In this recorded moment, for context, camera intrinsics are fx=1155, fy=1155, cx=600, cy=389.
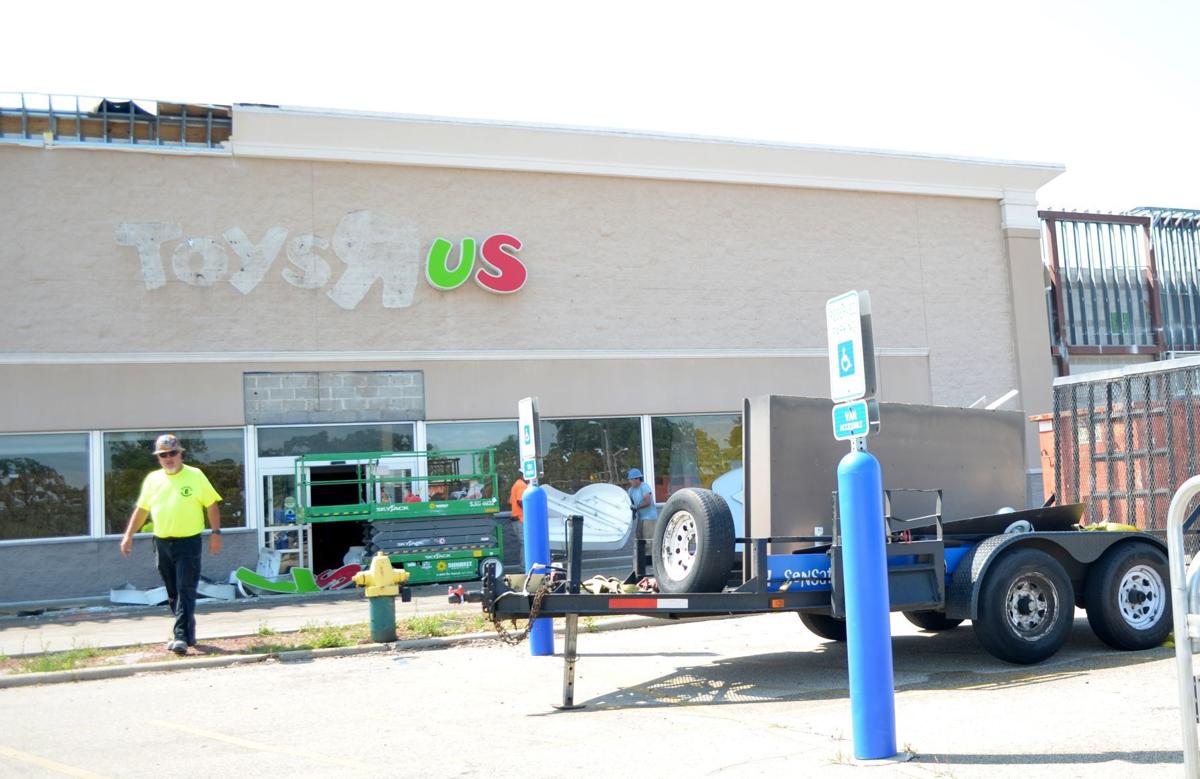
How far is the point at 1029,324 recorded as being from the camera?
2631 centimetres

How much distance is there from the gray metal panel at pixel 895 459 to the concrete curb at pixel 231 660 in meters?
1.79

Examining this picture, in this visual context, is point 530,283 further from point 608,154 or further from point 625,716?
point 625,716

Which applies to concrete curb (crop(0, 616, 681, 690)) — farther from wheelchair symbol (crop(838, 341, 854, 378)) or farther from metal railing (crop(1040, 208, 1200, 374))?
metal railing (crop(1040, 208, 1200, 374))

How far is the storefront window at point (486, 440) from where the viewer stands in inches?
842

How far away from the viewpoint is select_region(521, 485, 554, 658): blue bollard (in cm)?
1041

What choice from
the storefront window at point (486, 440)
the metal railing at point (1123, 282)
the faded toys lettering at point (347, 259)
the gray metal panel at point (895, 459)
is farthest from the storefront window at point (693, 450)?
the gray metal panel at point (895, 459)

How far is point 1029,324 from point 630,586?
20005 mm

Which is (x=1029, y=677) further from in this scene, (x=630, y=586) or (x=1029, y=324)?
(x=1029, y=324)

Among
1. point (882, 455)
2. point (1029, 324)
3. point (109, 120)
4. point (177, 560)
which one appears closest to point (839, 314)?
point (882, 455)

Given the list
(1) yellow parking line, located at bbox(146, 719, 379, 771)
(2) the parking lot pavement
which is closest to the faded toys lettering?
(2) the parking lot pavement

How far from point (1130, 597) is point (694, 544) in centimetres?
377

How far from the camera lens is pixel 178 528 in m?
11.3

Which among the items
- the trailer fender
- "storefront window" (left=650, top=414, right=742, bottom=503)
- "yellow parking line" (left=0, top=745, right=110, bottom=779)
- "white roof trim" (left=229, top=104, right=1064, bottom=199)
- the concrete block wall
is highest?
"white roof trim" (left=229, top=104, right=1064, bottom=199)

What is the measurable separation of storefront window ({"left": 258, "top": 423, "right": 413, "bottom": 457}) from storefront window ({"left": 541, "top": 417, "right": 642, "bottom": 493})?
275 cm
